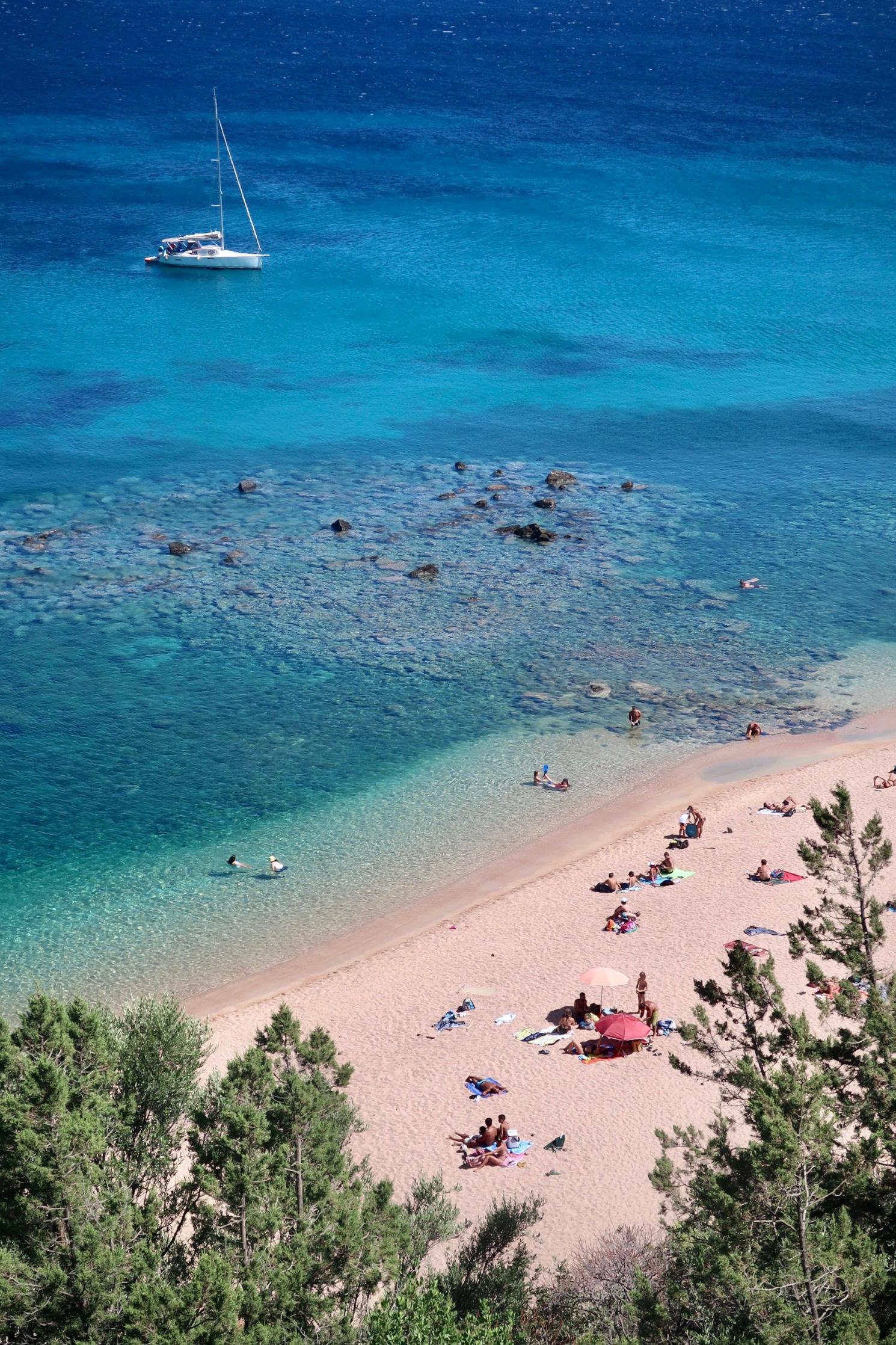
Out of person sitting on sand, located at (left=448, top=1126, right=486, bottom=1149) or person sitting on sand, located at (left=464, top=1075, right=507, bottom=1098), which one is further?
person sitting on sand, located at (left=464, top=1075, right=507, bottom=1098)

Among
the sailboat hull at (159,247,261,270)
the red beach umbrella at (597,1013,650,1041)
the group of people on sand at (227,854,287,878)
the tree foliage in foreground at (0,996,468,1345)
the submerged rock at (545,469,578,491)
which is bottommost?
the group of people on sand at (227,854,287,878)

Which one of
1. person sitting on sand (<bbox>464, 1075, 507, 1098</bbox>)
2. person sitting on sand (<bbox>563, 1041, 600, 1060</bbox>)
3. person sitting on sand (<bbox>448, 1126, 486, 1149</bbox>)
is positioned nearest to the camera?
person sitting on sand (<bbox>448, 1126, 486, 1149</bbox>)

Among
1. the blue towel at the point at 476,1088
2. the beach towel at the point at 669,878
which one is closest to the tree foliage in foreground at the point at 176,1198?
the blue towel at the point at 476,1088

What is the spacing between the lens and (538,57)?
160 metres

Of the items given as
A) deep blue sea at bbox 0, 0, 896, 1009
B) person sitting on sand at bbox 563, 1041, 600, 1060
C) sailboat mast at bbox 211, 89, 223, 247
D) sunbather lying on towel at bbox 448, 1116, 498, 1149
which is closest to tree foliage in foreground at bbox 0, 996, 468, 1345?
sunbather lying on towel at bbox 448, 1116, 498, 1149

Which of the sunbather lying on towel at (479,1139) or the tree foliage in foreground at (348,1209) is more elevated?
the tree foliage in foreground at (348,1209)

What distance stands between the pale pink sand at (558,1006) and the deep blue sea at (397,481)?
8.67 feet

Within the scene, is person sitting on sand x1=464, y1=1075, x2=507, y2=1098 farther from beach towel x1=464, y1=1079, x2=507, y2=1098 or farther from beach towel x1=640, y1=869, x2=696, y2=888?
beach towel x1=640, y1=869, x2=696, y2=888

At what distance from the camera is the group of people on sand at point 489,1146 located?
24594 millimetres

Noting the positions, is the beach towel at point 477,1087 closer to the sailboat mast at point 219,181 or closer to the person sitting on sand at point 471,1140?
the person sitting on sand at point 471,1140

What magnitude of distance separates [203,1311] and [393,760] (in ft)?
86.8

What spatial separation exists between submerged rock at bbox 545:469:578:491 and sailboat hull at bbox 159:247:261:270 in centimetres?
4057

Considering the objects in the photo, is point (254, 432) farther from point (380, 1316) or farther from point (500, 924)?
point (380, 1316)

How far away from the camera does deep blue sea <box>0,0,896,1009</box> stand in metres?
38.1
